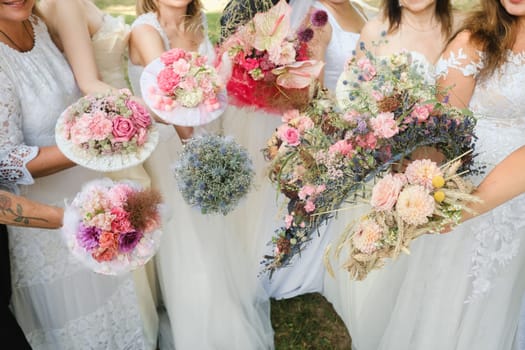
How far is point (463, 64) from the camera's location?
2.25 meters

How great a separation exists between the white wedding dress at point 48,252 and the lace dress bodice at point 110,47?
35 cm

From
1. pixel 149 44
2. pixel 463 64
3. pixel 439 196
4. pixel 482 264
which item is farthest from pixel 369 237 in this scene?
pixel 149 44

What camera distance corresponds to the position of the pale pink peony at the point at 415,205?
1521 millimetres

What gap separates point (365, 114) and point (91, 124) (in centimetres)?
108

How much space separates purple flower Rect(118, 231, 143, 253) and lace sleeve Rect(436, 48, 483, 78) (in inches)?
62.5

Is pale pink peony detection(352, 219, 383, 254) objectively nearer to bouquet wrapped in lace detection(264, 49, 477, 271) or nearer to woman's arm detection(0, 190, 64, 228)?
bouquet wrapped in lace detection(264, 49, 477, 271)

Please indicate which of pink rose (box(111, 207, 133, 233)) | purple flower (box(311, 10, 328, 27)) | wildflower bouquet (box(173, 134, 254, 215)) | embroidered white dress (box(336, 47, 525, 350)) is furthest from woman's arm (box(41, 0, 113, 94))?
embroidered white dress (box(336, 47, 525, 350))

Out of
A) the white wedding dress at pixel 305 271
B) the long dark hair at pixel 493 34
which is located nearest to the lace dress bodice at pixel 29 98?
the white wedding dress at pixel 305 271

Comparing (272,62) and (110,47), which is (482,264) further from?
(110,47)

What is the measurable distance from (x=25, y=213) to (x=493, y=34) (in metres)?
2.26

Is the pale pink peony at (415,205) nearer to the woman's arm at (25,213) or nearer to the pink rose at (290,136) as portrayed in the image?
the pink rose at (290,136)

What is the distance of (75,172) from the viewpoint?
2441mm

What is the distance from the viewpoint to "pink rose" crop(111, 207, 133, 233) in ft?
5.82

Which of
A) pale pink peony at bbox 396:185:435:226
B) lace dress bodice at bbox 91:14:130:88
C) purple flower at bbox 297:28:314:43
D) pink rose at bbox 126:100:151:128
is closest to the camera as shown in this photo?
pale pink peony at bbox 396:185:435:226
